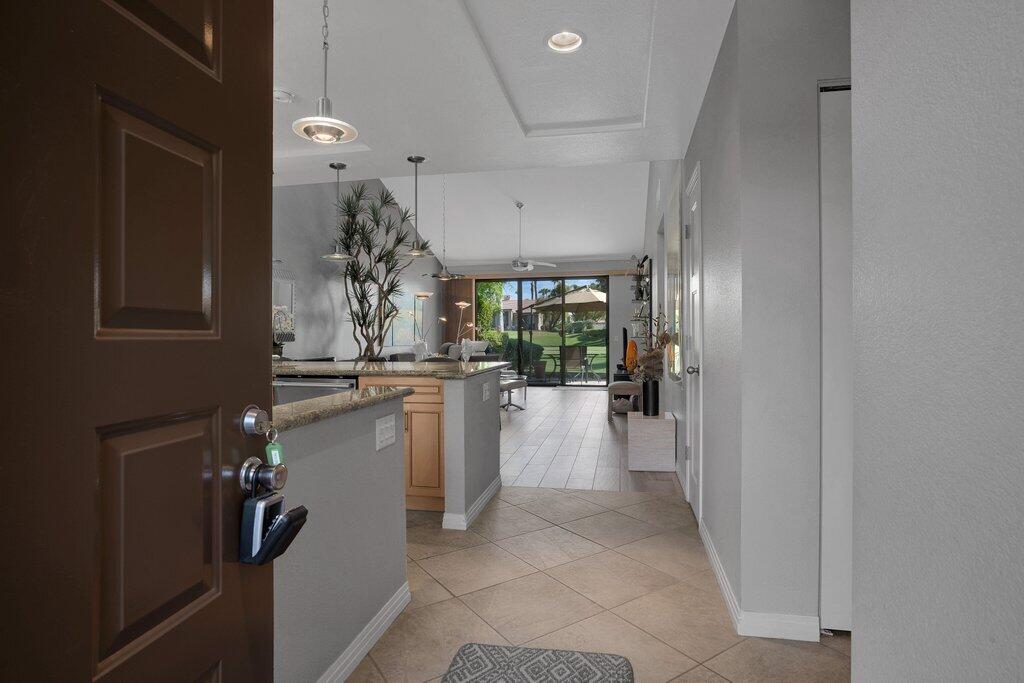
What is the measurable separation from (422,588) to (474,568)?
1.06 feet

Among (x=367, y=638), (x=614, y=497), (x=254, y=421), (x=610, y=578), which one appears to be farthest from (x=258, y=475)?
(x=614, y=497)

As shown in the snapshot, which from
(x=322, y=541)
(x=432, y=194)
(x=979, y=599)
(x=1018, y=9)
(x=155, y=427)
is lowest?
(x=322, y=541)

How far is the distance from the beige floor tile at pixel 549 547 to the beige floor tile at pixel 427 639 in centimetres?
61

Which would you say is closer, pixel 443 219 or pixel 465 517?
pixel 465 517

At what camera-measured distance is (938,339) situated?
2.71ft

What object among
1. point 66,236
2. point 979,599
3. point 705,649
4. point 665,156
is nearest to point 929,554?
point 979,599

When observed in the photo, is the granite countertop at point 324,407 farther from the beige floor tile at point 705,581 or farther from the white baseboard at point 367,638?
the beige floor tile at point 705,581

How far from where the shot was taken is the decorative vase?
4.84 m

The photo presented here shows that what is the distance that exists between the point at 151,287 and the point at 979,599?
118cm

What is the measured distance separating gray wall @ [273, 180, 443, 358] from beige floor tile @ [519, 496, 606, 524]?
4.97 meters

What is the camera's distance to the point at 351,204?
285 inches

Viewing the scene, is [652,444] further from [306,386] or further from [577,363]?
[577,363]

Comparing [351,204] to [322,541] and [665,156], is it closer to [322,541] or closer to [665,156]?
[665,156]

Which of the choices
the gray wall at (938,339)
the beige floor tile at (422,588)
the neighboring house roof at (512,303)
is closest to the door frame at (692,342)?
the beige floor tile at (422,588)
